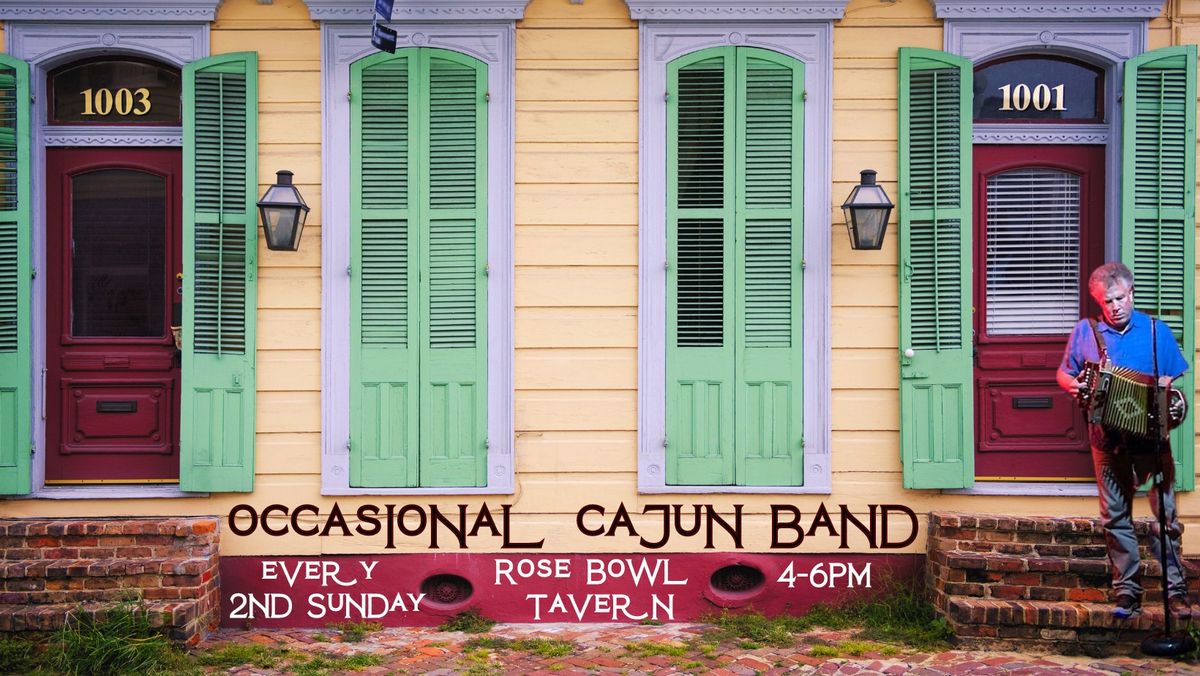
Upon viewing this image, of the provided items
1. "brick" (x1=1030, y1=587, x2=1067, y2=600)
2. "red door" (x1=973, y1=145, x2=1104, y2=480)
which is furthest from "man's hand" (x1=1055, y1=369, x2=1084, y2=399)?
"brick" (x1=1030, y1=587, x2=1067, y2=600)

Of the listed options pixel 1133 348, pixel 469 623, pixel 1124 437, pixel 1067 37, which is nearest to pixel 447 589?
pixel 469 623

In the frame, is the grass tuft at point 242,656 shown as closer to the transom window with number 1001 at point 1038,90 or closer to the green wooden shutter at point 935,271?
the green wooden shutter at point 935,271

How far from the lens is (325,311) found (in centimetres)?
567

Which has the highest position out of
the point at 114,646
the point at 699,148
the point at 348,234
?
the point at 699,148

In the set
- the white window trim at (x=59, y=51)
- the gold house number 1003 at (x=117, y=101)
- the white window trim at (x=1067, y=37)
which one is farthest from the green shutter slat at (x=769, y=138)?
the gold house number 1003 at (x=117, y=101)

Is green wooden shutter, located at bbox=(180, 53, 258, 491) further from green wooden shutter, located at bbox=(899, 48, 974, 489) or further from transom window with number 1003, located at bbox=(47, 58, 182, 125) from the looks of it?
green wooden shutter, located at bbox=(899, 48, 974, 489)

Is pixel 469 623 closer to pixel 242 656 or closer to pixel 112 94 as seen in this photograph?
pixel 242 656

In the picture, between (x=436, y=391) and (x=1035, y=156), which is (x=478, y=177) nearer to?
(x=436, y=391)

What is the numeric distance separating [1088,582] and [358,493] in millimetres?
4076

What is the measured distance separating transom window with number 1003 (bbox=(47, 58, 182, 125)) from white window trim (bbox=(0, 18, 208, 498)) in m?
0.08

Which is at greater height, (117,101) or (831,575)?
(117,101)

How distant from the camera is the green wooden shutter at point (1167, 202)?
5594 mm

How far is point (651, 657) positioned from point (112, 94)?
452 cm

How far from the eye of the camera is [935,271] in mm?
5645
